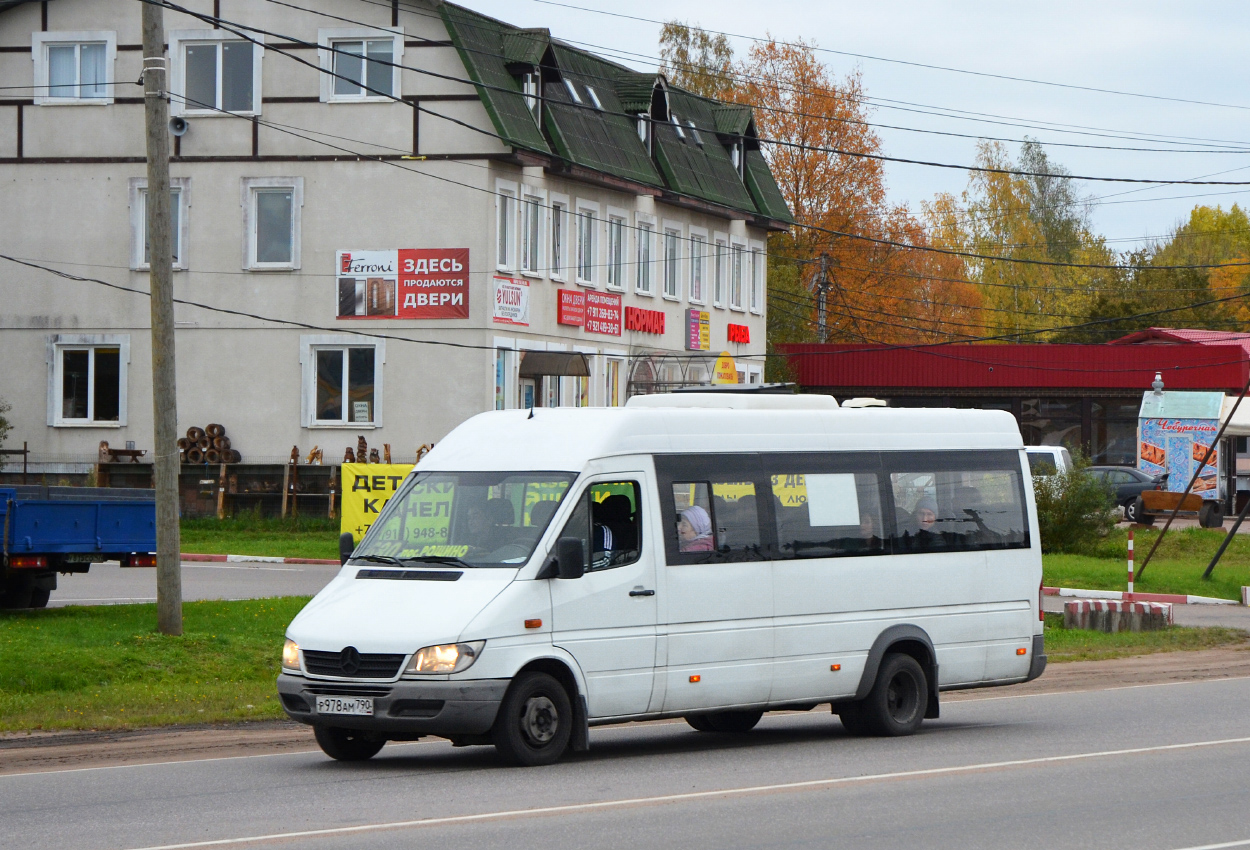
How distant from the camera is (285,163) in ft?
125

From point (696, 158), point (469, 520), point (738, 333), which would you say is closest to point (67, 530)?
point (469, 520)

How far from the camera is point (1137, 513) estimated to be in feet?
150

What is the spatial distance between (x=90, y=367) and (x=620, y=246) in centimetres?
1290

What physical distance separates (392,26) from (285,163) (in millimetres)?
3691

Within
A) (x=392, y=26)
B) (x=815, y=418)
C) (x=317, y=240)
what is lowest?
(x=815, y=418)

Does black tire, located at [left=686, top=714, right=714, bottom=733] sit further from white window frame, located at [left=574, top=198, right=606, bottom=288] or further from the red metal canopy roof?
the red metal canopy roof

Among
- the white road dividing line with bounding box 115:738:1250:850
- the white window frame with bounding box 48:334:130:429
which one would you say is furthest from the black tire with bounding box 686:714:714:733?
the white window frame with bounding box 48:334:130:429

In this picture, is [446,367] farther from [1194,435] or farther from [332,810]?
[332,810]

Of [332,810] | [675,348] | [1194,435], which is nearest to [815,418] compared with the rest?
[332,810]

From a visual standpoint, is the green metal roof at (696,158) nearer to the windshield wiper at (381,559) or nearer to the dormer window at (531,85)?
the dormer window at (531,85)

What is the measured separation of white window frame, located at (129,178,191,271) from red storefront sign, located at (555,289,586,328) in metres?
8.24

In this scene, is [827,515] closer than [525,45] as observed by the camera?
Yes

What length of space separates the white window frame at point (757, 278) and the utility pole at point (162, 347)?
113 ft

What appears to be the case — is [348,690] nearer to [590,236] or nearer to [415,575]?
[415,575]
